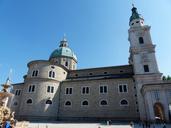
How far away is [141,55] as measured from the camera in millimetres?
31297

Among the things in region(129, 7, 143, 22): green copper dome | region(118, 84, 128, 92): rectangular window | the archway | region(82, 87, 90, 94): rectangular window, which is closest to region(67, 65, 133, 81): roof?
region(82, 87, 90, 94): rectangular window

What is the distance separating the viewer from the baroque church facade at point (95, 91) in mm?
28266

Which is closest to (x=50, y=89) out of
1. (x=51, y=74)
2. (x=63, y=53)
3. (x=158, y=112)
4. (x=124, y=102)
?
(x=51, y=74)

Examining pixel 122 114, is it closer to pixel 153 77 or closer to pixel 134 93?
pixel 134 93

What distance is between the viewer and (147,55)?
101 feet

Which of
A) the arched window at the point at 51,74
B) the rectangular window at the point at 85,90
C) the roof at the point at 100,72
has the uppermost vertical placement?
the roof at the point at 100,72

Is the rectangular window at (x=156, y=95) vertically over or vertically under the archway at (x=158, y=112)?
over

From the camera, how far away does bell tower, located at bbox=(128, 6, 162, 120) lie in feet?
92.6

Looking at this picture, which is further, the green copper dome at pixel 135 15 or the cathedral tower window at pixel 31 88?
the green copper dome at pixel 135 15

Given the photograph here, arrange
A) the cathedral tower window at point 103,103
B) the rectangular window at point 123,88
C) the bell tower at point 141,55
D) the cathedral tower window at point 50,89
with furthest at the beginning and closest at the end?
the cathedral tower window at point 50,89 < the rectangular window at point 123,88 < the cathedral tower window at point 103,103 < the bell tower at point 141,55

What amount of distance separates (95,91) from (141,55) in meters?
12.0

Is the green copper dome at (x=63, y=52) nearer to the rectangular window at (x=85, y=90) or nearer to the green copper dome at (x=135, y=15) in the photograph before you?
the rectangular window at (x=85, y=90)

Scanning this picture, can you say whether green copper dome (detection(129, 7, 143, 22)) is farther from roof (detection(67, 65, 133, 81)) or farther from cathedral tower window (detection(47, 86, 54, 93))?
cathedral tower window (detection(47, 86, 54, 93))

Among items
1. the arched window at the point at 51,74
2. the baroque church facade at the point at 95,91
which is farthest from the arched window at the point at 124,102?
the arched window at the point at 51,74
